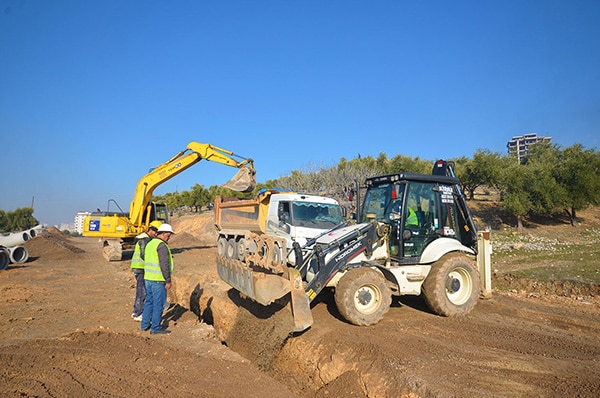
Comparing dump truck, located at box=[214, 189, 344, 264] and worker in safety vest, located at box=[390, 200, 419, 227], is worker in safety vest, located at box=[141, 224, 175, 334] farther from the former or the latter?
worker in safety vest, located at box=[390, 200, 419, 227]

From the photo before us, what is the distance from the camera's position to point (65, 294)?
32.8 ft

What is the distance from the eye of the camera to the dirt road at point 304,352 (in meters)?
4.32

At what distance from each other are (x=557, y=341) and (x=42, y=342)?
300 inches

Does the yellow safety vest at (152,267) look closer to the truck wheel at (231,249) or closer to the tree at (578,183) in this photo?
the truck wheel at (231,249)

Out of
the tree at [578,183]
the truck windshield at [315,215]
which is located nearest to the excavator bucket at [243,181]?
the truck windshield at [315,215]

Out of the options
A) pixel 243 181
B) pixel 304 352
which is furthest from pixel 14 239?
pixel 304 352

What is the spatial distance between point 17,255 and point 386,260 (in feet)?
54.5

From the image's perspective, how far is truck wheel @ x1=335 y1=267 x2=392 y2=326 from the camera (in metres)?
6.12

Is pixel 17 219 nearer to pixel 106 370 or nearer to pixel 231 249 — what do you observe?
pixel 231 249

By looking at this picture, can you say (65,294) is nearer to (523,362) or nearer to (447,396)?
(447,396)

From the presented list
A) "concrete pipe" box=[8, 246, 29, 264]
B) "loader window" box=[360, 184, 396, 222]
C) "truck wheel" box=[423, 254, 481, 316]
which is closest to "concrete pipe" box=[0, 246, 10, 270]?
"concrete pipe" box=[8, 246, 29, 264]

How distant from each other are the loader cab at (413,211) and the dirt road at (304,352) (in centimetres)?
133

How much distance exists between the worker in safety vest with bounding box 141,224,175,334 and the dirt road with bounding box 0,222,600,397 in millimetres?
301

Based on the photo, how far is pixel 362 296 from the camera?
6.34 meters
